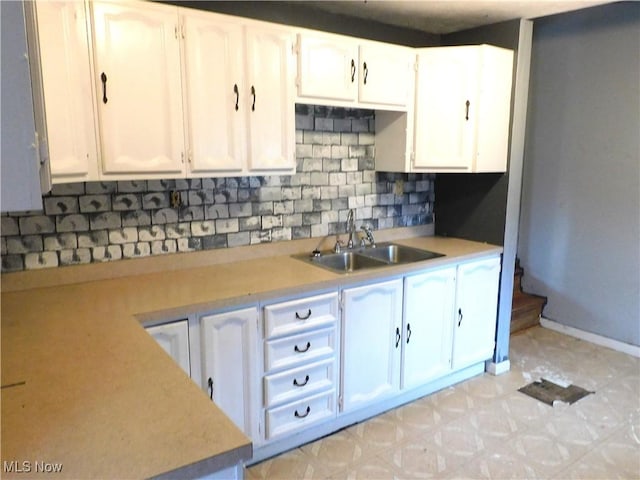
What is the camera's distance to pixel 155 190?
7.94ft

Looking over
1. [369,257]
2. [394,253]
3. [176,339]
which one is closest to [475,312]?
[394,253]

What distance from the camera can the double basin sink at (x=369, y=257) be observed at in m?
2.90

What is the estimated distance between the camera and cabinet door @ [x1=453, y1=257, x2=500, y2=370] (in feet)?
9.82

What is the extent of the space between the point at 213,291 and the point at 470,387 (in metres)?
1.87

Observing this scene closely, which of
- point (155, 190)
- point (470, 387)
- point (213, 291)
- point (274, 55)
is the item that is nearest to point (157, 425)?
point (213, 291)

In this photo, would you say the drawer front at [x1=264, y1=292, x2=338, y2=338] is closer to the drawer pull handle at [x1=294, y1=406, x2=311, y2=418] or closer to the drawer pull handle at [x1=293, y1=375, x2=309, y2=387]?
the drawer pull handle at [x1=293, y1=375, x2=309, y2=387]

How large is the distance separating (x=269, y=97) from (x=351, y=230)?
109 centimetres

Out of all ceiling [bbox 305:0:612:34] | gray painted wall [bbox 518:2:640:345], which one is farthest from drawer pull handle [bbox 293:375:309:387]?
gray painted wall [bbox 518:2:640:345]

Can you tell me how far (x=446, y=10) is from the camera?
9.07 ft

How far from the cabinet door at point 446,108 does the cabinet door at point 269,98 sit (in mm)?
912

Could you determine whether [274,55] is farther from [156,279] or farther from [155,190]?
[156,279]

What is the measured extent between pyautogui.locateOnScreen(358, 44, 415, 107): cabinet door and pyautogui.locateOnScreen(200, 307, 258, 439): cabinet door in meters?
1.42

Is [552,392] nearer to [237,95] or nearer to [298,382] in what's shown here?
[298,382]

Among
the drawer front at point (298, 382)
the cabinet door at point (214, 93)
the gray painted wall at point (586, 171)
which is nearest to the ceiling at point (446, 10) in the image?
the cabinet door at point (214, 93)
